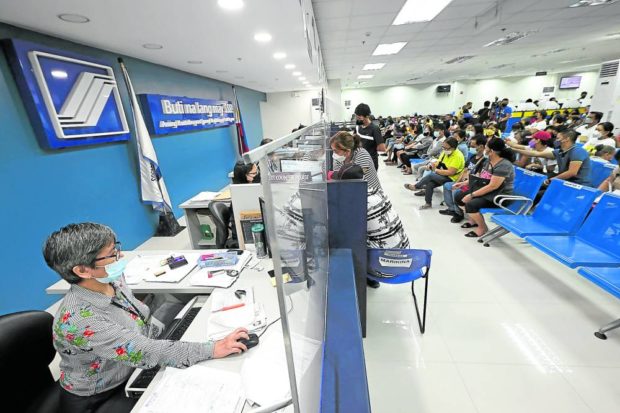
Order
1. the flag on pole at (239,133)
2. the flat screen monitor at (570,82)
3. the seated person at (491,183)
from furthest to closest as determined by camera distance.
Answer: the flat screen monitor at (570,82) → the flag on pole at (239,133) → the seated person at (491,183)

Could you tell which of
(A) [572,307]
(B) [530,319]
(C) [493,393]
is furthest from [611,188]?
(C) [493,393]

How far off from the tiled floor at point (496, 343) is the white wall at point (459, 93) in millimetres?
15216

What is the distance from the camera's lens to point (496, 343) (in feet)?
5.93

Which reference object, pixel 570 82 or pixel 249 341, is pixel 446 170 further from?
pixel 570 82

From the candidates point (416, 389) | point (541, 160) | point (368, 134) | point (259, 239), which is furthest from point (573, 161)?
point (259, 239)

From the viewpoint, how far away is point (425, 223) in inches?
149

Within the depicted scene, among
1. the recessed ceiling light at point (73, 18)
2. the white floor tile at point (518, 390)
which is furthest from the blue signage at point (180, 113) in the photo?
the white floor tile at point (518, 390)

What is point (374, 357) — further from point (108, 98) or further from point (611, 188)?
point (108, 98)

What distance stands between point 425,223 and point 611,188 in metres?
1.88

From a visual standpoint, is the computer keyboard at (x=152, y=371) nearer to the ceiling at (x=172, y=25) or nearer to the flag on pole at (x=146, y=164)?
the ceiling at (x=172, y=25)

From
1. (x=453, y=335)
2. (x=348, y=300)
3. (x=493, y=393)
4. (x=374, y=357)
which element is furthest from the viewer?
(x=453, y=335)

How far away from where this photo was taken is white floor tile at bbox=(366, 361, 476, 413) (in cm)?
145

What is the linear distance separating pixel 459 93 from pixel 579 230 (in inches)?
639

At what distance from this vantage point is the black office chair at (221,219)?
226 centimetres
